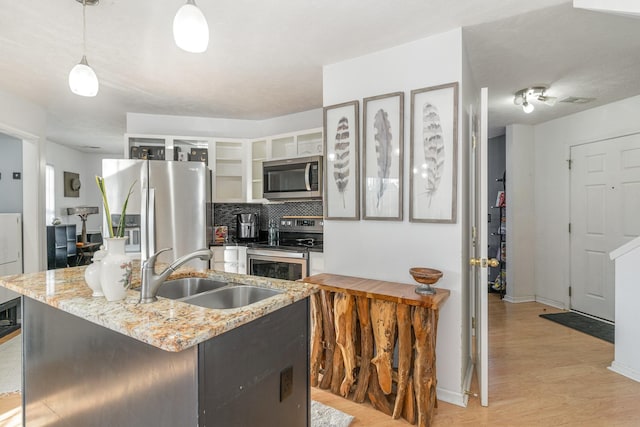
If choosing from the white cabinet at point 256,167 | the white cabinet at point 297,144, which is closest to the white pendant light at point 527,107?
the white cabinet at point 297,144

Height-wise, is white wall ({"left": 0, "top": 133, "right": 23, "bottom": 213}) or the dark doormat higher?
white wall ({"left": 0, "top": 133, "right": 23, "bottom": 213})

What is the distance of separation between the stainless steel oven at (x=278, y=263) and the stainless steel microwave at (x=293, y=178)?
1.99ft

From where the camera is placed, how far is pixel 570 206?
13.4 feet

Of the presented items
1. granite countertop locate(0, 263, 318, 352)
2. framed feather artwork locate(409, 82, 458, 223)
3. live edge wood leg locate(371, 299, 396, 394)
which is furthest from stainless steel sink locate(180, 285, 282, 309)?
framed feather artwork locate(409, 82, 458, 223)

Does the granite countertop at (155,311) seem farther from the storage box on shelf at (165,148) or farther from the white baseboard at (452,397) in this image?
the storage box on shelf at (165,148)

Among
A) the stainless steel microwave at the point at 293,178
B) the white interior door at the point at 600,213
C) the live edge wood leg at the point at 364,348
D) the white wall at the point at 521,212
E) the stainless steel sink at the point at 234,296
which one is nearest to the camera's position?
the stainless steel sink at the point at 234,296

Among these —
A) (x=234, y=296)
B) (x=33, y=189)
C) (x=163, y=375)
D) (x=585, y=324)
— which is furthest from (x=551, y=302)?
(x=33, y=189)

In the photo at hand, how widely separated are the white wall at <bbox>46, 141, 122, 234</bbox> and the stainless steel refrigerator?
3708 mm

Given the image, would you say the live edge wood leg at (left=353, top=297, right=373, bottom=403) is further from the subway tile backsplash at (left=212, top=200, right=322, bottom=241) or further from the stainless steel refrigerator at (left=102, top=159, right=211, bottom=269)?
the subway tile backsplash at (left=212, top=200, right=322, bottom=241)

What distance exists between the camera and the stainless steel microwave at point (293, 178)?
3285 millimetres

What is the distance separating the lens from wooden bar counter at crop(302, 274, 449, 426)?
189 cm

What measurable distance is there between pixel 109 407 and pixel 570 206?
4984mm

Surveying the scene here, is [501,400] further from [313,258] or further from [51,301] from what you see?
[51,301]

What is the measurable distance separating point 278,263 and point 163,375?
2.37 meters
